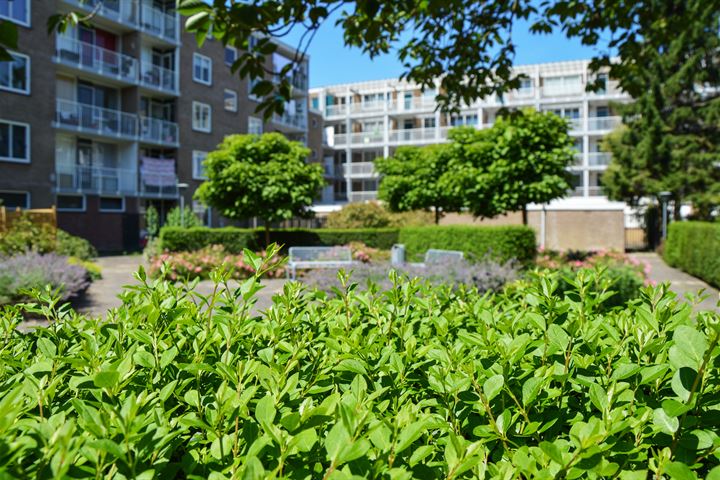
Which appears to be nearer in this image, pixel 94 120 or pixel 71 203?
pixel 71 203

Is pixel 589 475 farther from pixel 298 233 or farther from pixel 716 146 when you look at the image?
pixel 716 146

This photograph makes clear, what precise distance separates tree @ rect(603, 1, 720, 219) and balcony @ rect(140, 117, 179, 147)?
2503cm

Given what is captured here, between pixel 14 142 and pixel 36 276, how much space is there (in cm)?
1823

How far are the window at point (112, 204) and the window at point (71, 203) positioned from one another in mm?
1111

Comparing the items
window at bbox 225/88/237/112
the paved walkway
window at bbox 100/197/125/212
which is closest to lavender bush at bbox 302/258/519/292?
the paved walkway

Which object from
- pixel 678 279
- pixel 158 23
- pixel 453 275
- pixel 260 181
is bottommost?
pixel 678 279

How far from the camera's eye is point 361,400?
1134 millimetres

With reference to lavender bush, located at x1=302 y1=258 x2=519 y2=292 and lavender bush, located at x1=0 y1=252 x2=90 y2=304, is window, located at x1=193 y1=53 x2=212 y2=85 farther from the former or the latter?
lavender bush, located at x1=302 y1=258 x2=519 y2=292

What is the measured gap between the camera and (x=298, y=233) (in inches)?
887

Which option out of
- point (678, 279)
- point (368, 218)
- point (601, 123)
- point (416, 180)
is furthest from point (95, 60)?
point (601, 123)

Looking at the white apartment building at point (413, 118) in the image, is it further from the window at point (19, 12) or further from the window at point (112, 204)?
the window at point (19, 12)

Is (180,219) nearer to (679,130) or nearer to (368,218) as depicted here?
(368,218)

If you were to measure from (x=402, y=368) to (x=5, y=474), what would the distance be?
0.85m

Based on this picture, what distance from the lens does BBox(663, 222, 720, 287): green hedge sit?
14669mm
